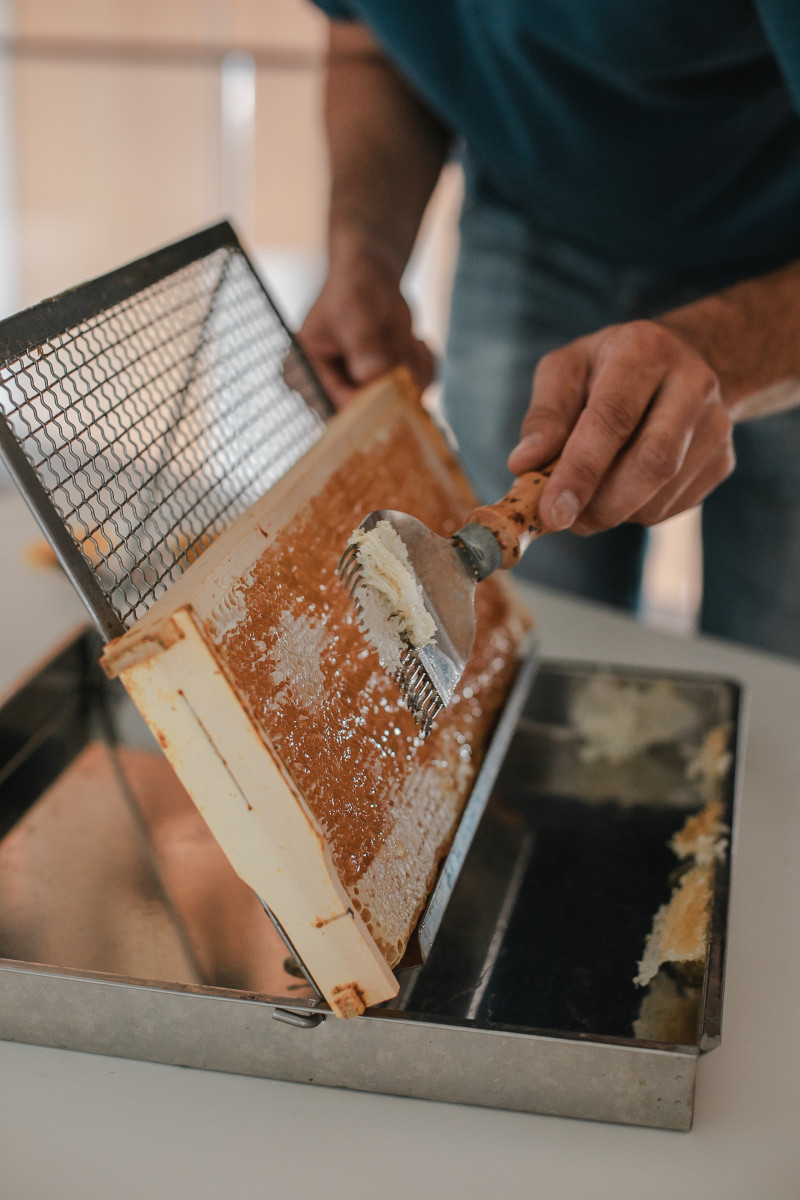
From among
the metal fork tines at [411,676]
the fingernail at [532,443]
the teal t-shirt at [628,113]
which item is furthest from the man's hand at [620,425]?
the teal t-shirt at [628,113]

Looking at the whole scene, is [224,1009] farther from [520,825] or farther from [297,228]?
[297,228]

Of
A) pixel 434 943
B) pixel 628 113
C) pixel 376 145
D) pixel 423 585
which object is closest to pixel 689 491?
pixel 423 585

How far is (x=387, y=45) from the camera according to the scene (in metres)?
1.32

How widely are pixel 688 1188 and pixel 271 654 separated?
1.27 ft

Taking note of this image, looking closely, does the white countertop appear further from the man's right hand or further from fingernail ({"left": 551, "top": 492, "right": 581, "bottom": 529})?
the man's right hand

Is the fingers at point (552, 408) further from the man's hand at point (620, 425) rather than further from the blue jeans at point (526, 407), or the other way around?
the blue jeans at point (526, 407)

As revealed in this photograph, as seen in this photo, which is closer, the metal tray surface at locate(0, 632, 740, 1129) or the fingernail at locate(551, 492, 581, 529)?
the metal tray surface at locate(0, 632, 740, 1129)

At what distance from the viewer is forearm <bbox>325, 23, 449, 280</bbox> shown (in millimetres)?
1401

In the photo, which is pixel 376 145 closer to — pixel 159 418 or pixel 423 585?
pixel 159 418

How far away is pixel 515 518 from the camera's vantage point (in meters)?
0.71

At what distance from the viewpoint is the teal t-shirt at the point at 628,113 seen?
1158 mm

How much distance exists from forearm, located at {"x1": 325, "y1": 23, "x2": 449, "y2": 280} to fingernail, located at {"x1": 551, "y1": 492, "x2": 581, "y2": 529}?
76cm

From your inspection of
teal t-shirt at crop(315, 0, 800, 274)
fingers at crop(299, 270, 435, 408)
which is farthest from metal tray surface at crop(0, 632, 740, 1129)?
teal t-shirt at crop(315, 0, 800, 274)

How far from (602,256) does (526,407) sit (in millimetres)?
241
